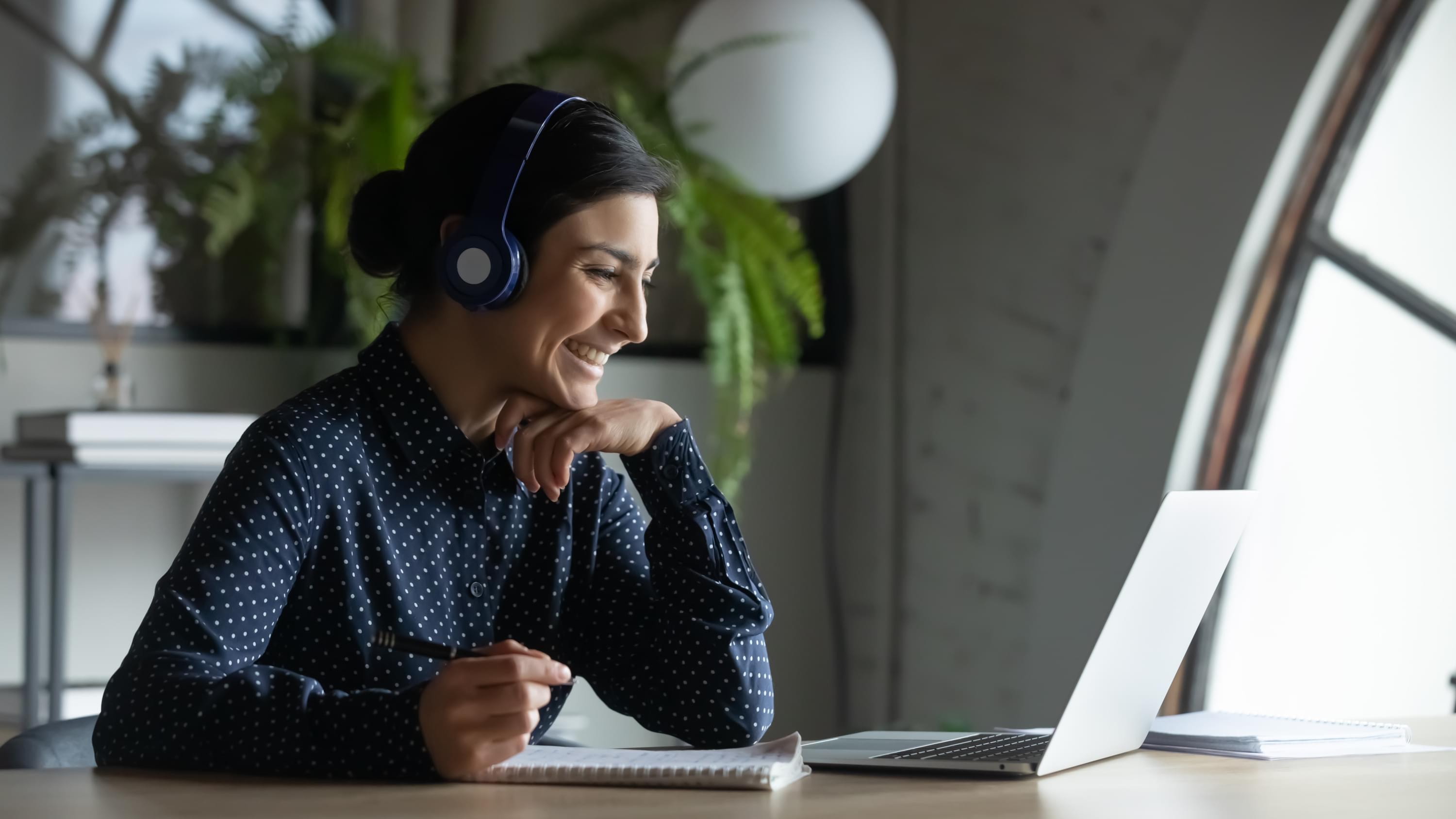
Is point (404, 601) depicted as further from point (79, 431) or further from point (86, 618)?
point (86, 618)

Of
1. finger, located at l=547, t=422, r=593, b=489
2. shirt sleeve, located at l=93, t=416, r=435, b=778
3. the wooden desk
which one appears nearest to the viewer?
the wooden desk

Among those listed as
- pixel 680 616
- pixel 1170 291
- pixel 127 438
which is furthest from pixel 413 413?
pixel 1170 291

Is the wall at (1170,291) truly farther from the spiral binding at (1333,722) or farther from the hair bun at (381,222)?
the hair bun at (381,222)

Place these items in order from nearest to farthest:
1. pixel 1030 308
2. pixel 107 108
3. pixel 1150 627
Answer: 1. pixel 1150 627
2. pixel 107 108
3. pixel 1030 308

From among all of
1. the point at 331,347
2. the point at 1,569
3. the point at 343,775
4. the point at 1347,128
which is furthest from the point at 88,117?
the point at 1347,128

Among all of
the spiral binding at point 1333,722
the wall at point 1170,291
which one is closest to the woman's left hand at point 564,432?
the spiral binding at point 1333,722

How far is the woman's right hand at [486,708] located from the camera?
90cm

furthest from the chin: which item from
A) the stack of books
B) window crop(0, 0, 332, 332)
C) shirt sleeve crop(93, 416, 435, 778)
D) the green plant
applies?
window crop(0, 0, 332, 332)

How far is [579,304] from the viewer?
1295 mm

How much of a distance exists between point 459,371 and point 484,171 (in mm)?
187

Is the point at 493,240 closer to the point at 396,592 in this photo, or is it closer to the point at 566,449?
the point at 566,449

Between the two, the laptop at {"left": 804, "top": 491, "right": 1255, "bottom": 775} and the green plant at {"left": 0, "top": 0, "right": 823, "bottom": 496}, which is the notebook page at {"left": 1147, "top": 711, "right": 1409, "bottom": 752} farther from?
the green plant at {"left": 0, "top": 0, "right": 823, "bottom": 496}

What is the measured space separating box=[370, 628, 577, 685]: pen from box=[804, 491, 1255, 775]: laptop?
0.91 feet

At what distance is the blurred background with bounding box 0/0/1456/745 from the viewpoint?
7.75 ft
